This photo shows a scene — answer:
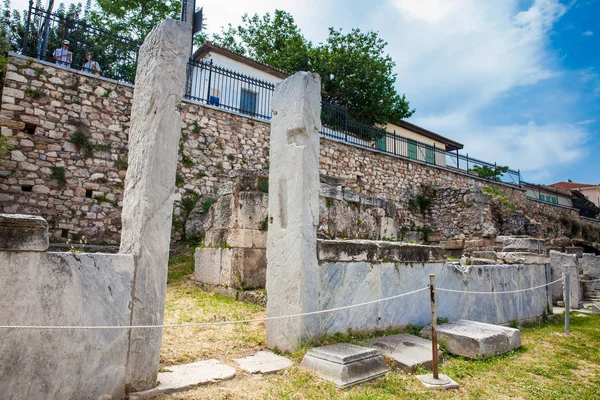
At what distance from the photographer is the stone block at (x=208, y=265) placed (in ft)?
22.9

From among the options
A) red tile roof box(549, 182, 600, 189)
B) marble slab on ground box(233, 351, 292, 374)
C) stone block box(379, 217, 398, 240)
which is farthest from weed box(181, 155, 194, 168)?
red tile roof box(549, 182, 600, 189)

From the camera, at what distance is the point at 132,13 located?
705 inches

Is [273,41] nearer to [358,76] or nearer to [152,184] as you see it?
[358,76]

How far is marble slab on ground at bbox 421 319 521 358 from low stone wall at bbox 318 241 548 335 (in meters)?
0.50

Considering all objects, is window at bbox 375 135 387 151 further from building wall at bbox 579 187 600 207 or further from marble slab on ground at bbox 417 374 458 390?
building wall at bbox 579 187 600 207

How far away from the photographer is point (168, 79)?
3186mm

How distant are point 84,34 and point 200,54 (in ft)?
22.6

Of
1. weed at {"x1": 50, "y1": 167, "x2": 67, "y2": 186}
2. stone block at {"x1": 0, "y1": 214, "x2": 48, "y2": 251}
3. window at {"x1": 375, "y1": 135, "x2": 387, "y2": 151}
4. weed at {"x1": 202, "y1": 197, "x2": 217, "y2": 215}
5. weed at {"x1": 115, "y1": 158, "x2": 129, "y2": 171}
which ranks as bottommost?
stone block at {"x1": 0, "y1": 214, "x2": 48, "y2": 251}

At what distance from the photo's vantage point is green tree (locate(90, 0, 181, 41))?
1744cm

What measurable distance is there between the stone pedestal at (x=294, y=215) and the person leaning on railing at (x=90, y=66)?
25.0 feet

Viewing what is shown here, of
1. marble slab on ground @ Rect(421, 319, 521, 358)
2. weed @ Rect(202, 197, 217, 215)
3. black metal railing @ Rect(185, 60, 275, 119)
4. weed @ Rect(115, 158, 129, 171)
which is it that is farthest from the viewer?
black metal railing @ Rect(185, 60, 275, 119)

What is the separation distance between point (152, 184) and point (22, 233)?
95 cm

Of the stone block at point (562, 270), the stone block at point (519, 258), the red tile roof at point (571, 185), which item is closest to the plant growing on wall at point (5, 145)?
the stone block at point (519, 258)

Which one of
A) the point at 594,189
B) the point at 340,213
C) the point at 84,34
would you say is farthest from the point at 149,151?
the point at 594,189
